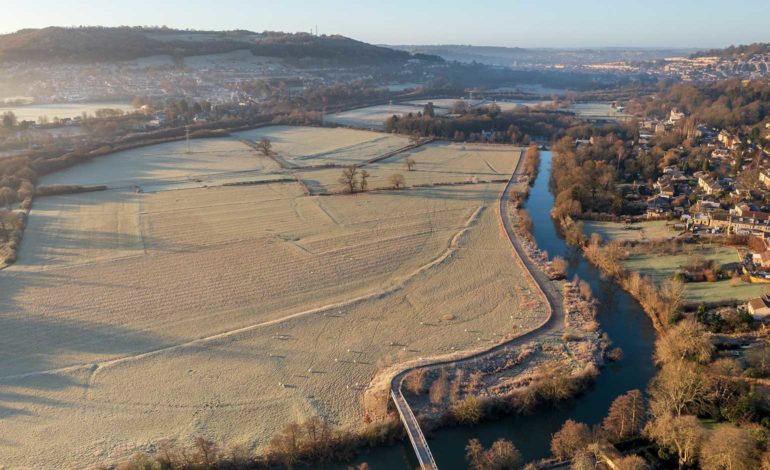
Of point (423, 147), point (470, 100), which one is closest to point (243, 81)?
point (470, 100)

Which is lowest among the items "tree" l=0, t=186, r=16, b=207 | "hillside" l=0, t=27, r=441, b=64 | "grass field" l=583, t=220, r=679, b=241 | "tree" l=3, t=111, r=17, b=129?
"grass field" l=583, t=220, r=679, b=241

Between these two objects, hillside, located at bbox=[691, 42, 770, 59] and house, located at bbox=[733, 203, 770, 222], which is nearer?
house, located at bbox=[733, 203, 770, 222]

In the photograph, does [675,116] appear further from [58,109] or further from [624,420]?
[58,109]

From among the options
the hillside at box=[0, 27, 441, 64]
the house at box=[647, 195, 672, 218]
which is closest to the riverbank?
the house at box=[647, 195, 672, 218]

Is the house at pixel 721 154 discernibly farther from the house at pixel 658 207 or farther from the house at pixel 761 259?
the house at pixel 761 259

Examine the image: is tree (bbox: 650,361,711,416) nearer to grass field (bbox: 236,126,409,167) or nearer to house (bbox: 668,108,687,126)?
grass field (bbox: 236,126,409,167)

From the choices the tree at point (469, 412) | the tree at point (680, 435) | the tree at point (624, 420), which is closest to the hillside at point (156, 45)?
the tree at point (469, 412)
